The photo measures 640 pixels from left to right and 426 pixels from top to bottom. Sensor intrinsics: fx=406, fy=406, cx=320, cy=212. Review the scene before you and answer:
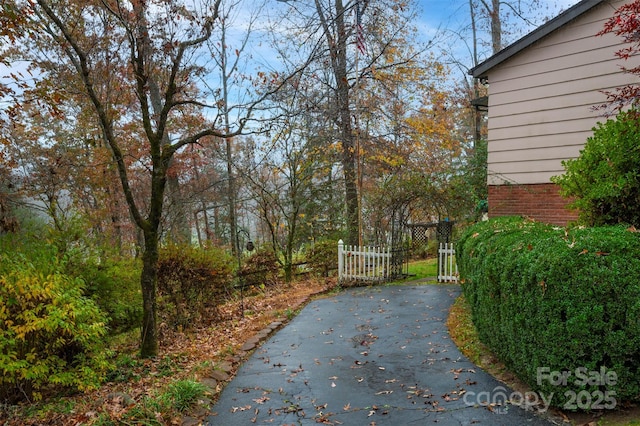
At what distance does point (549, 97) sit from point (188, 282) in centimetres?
692

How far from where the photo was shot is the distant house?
21.5 ft

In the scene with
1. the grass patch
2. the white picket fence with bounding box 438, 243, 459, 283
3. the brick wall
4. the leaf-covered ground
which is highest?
the brick wall

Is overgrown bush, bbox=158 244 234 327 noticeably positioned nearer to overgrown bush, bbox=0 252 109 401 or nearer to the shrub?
the shrub

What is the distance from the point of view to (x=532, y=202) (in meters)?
7.30

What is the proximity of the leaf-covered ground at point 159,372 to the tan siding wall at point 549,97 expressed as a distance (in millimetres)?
5097

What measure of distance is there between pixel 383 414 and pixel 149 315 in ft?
10.9

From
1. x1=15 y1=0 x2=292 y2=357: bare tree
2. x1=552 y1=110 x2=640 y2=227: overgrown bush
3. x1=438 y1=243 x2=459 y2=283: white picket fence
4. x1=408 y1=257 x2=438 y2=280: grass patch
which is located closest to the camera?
x1=552 y1=110 x2=640 y2=227: overgrown bush

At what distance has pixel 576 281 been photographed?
2836 mm

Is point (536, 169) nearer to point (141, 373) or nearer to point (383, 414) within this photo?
point (383, 414)

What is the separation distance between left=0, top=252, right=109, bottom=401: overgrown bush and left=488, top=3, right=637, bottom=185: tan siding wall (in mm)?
7052

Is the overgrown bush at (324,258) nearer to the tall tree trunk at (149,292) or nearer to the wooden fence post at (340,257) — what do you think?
the wooden fence post at (340,257)

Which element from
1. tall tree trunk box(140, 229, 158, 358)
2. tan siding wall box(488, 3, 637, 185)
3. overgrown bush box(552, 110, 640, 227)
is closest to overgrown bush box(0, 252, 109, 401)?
tall tree trunk box(140, 229, 158, 358)

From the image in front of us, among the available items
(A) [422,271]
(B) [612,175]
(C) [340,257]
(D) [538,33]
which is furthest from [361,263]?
(B) [612,175]

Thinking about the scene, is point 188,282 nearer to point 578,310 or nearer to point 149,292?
point 149,292
